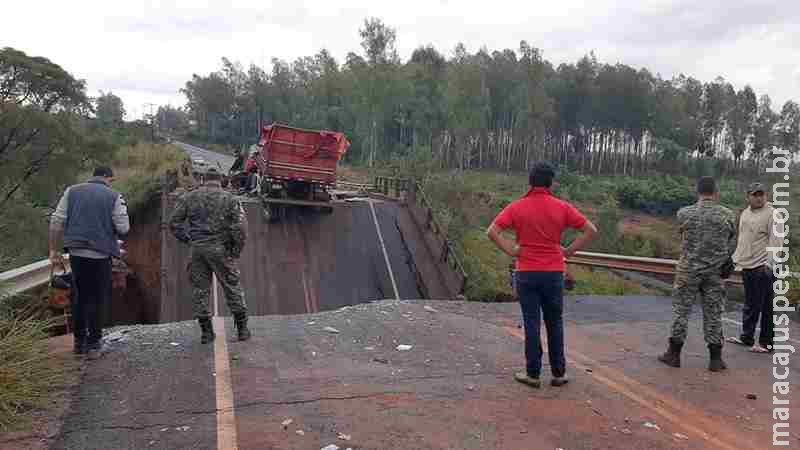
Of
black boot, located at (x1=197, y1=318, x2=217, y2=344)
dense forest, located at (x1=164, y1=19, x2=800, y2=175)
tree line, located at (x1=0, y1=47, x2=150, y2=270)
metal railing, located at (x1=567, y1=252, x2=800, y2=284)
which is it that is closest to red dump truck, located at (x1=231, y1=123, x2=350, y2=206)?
metal railing, located at (x1=567, y1=252, x2=800, y2=284)

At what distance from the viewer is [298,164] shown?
15.7 m

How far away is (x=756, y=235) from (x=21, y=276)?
793cm

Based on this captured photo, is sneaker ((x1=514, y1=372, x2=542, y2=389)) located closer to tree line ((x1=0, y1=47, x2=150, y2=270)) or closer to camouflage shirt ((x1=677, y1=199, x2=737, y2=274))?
camouflage shirt ((x1=677, y1=199, x2=737, y2=274))

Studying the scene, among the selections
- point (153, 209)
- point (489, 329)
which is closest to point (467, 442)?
point (489, 329)

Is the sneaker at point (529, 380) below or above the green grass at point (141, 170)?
below

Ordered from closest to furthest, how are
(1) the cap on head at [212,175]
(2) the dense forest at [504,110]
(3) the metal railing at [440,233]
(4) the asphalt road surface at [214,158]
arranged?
(1) the cap on head at [212,175]
(3) the metal railing at [440,233]
(4) the asphalt road surface at [214,158]
(2) the dense forest at [504,110]

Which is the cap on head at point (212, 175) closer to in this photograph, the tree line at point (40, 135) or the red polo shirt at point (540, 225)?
the red polo shirt at point (540, 225)

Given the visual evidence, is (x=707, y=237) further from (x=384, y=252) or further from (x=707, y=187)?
(x=384, y=252)

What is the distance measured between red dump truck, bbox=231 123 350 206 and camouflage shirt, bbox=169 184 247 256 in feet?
30.5

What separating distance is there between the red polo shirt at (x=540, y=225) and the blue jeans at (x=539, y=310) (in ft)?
0.27

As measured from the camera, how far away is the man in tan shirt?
6332 millimetres

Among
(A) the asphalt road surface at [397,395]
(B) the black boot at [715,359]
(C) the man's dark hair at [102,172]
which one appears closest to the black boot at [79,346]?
(A) the asphalt road surface at [397,395]

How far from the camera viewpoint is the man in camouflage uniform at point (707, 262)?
556cm
